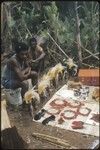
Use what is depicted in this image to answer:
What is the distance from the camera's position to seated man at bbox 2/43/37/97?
3846 mm

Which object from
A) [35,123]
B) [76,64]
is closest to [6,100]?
[35,123]

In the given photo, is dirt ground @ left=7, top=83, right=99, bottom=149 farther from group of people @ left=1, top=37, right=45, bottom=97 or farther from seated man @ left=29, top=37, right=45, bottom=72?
seated man @ left=29, top=37, right=45, bottom=72

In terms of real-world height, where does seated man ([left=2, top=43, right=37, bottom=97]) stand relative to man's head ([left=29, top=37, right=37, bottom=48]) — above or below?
below

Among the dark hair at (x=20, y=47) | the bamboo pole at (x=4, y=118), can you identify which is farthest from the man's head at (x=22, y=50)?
the bamboo pole at (x=4, y=118)

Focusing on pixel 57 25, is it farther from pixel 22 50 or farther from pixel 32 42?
pixel 22 50

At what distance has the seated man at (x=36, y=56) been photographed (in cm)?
393

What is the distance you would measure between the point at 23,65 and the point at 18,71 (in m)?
0.06

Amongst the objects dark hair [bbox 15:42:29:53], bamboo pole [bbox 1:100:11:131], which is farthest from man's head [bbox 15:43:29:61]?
bamboo pole [bbox 1:100:11:131]

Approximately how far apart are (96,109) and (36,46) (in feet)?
2.52

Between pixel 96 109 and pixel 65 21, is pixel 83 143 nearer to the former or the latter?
pixel 96 109

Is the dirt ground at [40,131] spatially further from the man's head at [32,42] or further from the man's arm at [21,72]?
the man's head at [32,42]

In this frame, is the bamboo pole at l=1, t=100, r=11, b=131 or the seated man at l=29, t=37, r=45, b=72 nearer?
the bamboo pole at l=1, t=100, r=11, b=131

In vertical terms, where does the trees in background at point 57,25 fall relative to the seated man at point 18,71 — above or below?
above

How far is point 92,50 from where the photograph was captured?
13.4 ft
